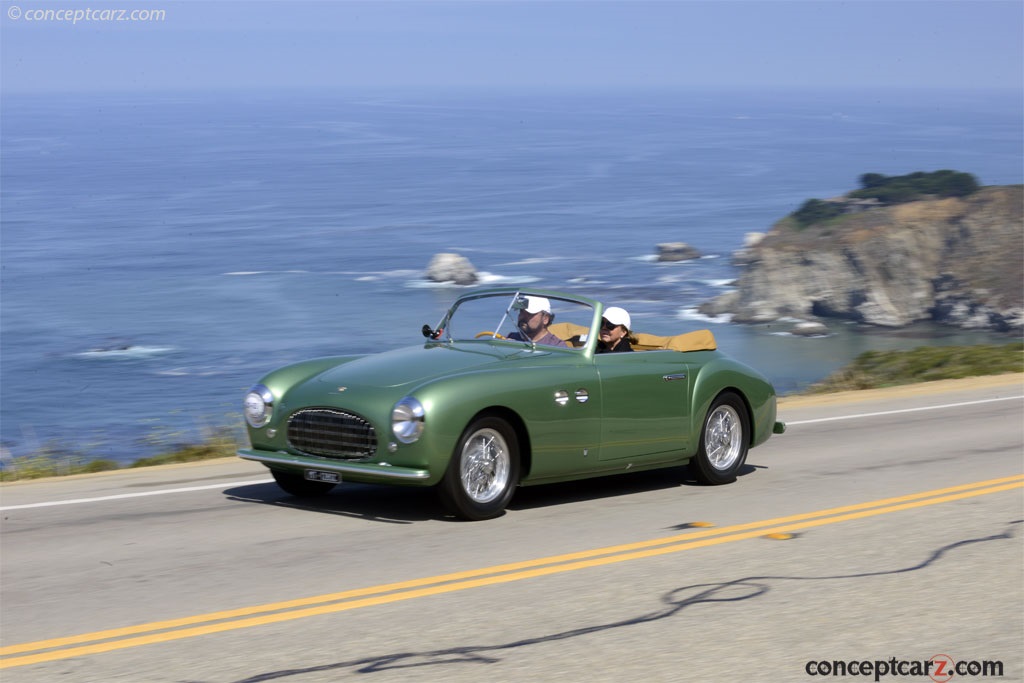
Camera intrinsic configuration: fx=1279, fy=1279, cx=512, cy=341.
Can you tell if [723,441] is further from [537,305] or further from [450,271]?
[450,271]

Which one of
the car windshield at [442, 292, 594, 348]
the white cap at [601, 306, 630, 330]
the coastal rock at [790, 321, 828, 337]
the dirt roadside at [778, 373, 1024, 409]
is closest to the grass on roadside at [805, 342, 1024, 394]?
the dirt roadside at [778, 373, 1024, 409]

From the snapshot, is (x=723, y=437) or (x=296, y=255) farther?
(x=296, y=255)

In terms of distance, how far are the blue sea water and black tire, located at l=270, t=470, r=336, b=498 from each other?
7315 mm

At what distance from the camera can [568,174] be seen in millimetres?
175125

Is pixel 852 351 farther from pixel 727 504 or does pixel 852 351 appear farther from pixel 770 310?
pixel 727 504

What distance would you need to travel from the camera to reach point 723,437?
34.2ft

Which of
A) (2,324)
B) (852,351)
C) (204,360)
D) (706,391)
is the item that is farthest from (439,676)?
(852,351)

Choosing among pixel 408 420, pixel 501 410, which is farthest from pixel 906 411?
pixel 408 420

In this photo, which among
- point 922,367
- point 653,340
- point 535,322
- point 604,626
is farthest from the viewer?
point 922,367

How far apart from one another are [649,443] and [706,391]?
0.78 meters

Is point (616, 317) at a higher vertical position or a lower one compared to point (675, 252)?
lower

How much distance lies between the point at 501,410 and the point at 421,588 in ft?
6.65

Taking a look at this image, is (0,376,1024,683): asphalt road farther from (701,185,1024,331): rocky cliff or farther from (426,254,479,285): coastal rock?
(426,254,479,285): coastal rock

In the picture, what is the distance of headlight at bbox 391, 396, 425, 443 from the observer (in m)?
8.08
